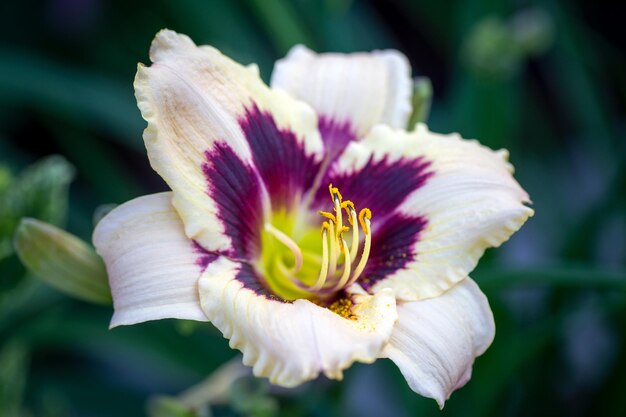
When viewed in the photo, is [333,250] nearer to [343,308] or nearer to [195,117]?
[343,308]

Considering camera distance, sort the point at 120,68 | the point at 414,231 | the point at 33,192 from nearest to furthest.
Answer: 1. the point at 414,231
2. the point at 33,192
3. the point at 120,68

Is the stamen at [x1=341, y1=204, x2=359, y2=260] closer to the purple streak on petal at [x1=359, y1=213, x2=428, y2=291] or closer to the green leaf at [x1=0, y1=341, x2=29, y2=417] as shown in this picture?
the purple streak on petal at [x1=359, y1=213, x2=428, y2=291]

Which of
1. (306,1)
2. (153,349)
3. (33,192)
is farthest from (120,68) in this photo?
(33,192)

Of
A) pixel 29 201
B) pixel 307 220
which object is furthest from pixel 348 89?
pixel 29 201

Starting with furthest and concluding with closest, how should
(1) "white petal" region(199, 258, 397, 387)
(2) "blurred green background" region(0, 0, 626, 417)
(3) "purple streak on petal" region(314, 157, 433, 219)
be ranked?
1. (2) "blurred green background" region(0, 0, 626, 417)
2. (3) "purple streak on petal" region(314, 157, 433, 219)
3. (1) "white petal" region(199, 258, 397, 387)

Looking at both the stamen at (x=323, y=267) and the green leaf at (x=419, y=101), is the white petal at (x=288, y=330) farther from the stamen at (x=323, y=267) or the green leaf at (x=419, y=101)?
the green leaf at (x=419, y=101)

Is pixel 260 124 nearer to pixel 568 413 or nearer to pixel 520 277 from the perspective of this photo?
pixel 520 277

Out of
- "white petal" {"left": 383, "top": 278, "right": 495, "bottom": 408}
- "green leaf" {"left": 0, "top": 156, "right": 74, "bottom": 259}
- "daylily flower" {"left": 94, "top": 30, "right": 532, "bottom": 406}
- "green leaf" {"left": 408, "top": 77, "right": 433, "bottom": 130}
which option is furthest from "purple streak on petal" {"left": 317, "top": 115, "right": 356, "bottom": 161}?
"green leaf" {"left": 0, "top": 156, "right": 74, "bottom": 259}

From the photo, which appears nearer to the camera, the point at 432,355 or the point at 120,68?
the point at 432,355
